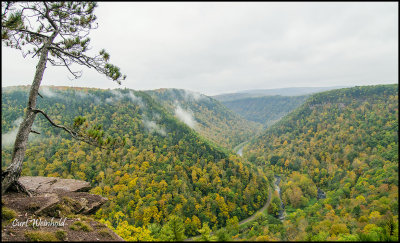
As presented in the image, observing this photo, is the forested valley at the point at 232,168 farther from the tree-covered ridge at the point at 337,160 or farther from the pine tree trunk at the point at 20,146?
the pine tree trunk at the point at 20,146

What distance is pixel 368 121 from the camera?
338 ft

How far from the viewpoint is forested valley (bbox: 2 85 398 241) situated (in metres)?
55.8

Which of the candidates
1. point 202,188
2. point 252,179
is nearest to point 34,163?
point 202,188

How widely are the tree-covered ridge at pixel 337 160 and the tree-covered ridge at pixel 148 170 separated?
21.6 m

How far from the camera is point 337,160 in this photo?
319 ft

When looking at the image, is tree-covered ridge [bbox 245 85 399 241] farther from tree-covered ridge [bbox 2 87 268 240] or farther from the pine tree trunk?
the pine tree trunk

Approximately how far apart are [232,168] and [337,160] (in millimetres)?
59111

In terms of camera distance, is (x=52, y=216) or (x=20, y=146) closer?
(x=20, y=146)

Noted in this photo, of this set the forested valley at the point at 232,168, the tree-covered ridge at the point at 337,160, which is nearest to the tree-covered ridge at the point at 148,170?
the forested valley at the point at 232,168

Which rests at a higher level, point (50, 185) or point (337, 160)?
point (50, 185)

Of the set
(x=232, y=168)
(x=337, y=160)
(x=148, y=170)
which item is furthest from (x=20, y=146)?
(x=337, y=160)

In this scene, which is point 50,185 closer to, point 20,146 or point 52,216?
point 52,216

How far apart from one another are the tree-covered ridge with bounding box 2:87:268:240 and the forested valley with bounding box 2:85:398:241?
43 centimetres

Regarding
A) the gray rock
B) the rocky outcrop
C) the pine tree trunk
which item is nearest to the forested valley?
the gray rock
